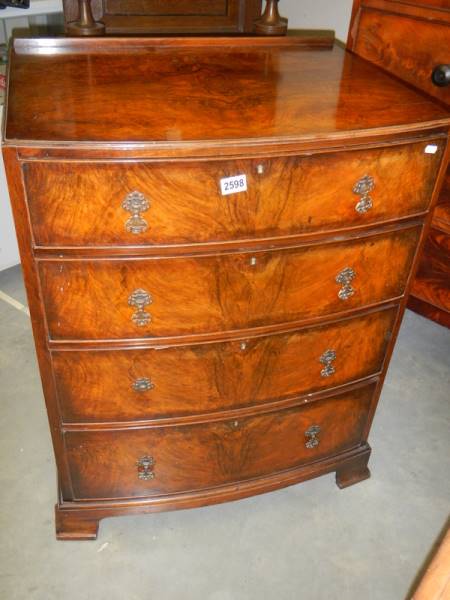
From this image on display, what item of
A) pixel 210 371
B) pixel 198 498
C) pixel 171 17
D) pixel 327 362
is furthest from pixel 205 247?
pixel 171 17

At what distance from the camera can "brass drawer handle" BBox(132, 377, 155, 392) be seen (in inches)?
51.8

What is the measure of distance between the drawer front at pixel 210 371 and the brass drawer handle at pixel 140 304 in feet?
0.28

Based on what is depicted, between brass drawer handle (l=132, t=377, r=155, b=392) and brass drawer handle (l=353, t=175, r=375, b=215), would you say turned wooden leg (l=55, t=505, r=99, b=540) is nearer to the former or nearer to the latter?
brass drawer handle (l=132, t=377, r=155, b=392)

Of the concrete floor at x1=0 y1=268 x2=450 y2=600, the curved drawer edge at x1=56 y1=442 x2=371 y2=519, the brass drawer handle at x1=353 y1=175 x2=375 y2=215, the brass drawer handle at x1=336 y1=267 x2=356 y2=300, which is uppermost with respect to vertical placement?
the brass drawer handle at x1=353 y1=175 x2=375 y2=215

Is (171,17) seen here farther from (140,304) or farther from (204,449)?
(204,449)

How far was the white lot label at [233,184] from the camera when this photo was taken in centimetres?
108

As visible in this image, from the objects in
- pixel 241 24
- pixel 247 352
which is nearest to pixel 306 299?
pixel 247 352

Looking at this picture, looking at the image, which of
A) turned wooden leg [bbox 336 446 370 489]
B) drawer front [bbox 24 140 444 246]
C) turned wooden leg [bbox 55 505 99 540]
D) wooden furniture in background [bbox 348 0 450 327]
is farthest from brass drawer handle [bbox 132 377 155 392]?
wooden furniture in background [bbox 348 0 450 327]

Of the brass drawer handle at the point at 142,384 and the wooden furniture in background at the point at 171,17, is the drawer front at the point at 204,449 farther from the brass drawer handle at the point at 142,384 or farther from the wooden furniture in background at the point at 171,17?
the wooden furniture in background at the point at 171,17

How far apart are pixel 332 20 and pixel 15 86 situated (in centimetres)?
150

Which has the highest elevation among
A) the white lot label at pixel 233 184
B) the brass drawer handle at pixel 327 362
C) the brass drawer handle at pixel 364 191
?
the white lot label at pixel 233 184

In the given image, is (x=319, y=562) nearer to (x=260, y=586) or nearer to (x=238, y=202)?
(x=260, y=586)

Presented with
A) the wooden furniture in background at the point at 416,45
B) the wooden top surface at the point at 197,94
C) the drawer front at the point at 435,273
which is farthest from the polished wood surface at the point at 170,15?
the drawer front at the point at 435,273

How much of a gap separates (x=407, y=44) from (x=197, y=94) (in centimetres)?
91
